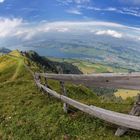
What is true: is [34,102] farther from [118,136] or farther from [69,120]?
[118,136]

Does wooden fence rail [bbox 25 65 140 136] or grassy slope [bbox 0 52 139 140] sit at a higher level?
wooden fence rail [bbox 25 65 140 136]

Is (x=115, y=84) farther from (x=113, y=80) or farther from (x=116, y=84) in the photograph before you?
(x=113, y=80)

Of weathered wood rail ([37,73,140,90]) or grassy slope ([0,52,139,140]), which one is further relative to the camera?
grassy slope ([0,52,139,140])

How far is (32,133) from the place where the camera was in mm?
15984

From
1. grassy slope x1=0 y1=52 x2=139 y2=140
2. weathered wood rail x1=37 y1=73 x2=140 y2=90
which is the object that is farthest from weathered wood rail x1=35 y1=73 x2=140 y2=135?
grassy slope x1=0 y1=52 x2=139 y2=140

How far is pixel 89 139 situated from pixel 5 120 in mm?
7433

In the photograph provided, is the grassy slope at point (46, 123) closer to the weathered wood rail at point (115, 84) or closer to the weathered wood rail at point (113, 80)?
the weathered wood rail at point (115, 84)

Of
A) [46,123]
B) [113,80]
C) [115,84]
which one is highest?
[113,80]

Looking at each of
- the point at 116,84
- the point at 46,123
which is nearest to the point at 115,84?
the point at 116,84

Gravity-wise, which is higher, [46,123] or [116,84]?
[116,84]

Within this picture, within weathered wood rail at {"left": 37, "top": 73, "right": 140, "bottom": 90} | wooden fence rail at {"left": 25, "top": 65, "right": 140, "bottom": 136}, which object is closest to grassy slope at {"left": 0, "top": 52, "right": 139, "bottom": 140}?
wooden fence rail at {"left": 25, "top": 65, "right": 140, "bottom": 136}

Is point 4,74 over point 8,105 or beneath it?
beneath

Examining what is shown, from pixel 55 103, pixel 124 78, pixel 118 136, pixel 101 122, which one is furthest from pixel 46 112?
pixel 124 78

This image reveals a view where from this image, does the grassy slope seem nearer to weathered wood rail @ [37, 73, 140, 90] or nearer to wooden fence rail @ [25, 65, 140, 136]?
wooden fence rail @ [25, 65, 140, 136]
